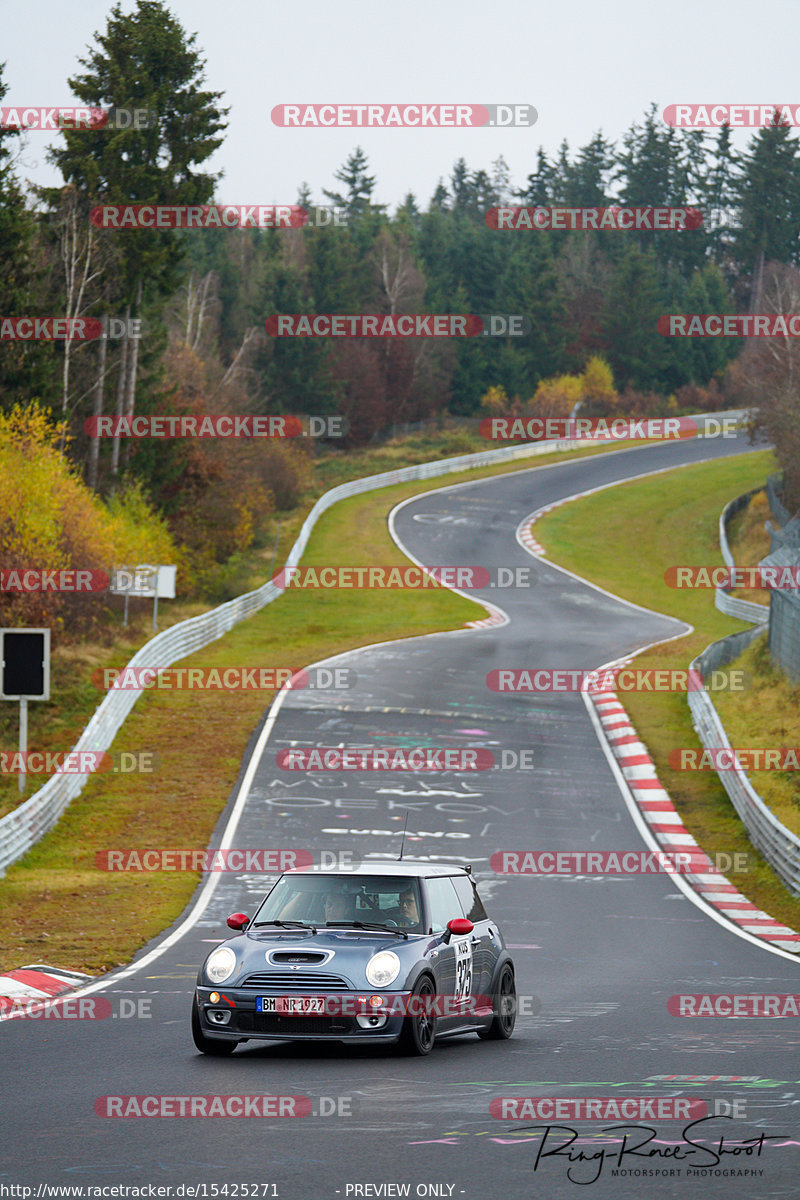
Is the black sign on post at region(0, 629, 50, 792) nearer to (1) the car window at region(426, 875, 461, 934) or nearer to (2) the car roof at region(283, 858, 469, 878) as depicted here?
(2) the car roof at region(283, 858, 469, 878)

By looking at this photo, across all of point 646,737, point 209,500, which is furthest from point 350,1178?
point 209,500

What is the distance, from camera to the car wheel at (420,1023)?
10.4 m

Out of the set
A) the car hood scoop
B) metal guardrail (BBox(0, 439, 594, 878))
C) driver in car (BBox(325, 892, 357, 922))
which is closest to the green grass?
driver in car (BBox(325, 892, 357, 922))

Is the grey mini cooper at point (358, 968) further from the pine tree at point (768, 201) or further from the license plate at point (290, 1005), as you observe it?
the pine tree at point (768, 201)

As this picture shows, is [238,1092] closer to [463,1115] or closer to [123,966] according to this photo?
[463,1115]

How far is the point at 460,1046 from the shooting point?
11.7 m

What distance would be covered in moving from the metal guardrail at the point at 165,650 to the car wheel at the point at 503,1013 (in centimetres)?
1252

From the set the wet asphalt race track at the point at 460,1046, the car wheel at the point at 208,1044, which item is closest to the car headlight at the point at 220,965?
the car wheel at the point at 208,1044

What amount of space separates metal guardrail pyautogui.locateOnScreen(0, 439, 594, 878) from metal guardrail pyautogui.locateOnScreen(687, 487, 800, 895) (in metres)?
12.5

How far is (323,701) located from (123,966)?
22.3m

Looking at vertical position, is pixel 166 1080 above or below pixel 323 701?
above

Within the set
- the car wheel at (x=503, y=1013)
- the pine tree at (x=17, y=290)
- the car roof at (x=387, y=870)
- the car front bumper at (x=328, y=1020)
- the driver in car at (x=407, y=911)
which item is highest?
the pine tree at (x=17, y=290)

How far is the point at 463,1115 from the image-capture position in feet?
27.8

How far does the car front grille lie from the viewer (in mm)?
10328
